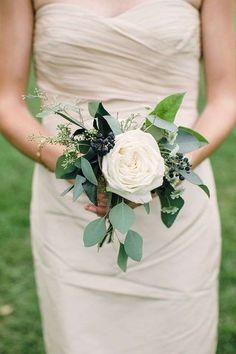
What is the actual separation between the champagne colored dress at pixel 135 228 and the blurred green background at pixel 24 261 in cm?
135

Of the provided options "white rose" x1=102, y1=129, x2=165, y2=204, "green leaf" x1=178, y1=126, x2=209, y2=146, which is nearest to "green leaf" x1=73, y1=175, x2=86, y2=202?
"white rose" x1=102, y1=129, x2=165, y2=204

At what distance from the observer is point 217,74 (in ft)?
11.0

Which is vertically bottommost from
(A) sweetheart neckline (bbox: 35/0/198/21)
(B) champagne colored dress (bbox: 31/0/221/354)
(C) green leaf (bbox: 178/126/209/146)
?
(B) champagne colored dress (bbox: 31/0/221/354)

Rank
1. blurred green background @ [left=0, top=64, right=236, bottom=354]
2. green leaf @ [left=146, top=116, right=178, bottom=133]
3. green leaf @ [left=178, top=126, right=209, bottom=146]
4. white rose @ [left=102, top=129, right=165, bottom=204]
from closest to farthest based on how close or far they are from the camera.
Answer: white rose @ [left=102, top=129, right=165, bottom=204], green leaf @ [left=146, top=116, right=178, bottom=133], green leaf @ [left=178, top=126, right=209, bottom=146], blurred green background @ [left=0, top=64, right=236, bottom=354]

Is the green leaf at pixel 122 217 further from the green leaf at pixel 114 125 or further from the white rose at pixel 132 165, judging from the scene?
the green leaf at pixel 114 125

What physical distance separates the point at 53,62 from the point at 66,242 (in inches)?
30.5

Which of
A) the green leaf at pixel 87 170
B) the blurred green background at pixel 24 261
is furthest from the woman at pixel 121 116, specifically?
the blurred green background at pixel 24 261

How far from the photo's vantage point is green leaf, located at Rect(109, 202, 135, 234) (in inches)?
99.1

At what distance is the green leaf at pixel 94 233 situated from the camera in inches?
103

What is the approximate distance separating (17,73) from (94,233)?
1.00m

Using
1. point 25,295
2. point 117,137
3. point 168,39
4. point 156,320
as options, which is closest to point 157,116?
point 117,137

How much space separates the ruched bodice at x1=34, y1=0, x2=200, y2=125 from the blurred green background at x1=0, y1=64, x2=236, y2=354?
211 cm

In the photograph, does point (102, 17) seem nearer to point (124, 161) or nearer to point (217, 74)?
point (217, 74)

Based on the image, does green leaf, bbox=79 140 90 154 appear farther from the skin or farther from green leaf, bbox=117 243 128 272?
the skin
